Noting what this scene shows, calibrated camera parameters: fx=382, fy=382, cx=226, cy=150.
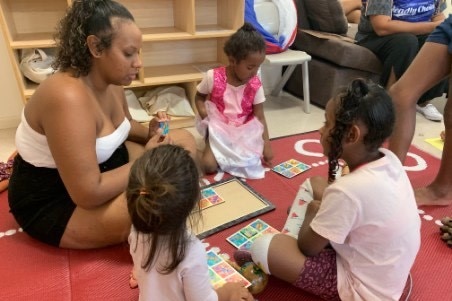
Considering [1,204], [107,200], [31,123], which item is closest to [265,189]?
→ [107,200]

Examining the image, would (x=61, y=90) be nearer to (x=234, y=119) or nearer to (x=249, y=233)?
(x=249, y=233)

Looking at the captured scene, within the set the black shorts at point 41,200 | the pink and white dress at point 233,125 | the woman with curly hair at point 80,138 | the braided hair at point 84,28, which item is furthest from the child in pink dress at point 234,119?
the braided hair at point 84,28

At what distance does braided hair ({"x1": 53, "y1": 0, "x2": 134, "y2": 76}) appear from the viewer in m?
1.23

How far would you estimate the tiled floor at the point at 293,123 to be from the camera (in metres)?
2.42

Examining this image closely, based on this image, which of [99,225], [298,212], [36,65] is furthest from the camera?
[36,65]

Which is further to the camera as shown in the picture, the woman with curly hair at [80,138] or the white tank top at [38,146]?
the white tank top at [38,146]

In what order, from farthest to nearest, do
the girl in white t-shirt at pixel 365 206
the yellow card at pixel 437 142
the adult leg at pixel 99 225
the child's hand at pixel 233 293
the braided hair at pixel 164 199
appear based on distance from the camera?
the yellow card at pixel 437 142 → the adult leg at pixel 99 225 → the child's hand at pixel 233 293 → the girl in white t-shirt at pixel 365 206 → the braided hair at pixel 164 199

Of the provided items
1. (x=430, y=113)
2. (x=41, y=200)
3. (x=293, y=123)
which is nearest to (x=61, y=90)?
(x=41, y=200)

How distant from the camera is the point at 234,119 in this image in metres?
2.14

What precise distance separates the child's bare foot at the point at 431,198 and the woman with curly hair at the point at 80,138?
4.02ft

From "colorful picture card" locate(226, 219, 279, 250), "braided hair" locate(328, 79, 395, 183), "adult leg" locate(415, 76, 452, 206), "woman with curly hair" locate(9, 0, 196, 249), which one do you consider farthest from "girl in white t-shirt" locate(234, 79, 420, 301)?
"adult leg" locate(415, 76, 452, 206)

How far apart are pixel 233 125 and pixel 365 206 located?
3.84ft

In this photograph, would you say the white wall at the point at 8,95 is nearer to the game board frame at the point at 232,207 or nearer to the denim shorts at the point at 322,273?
the game board frame at the point at 232,207

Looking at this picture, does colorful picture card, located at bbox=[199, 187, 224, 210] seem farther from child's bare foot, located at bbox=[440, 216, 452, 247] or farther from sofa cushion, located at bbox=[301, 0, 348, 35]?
sofa cushion, located at bbox=[301, 0, 348, 35]
